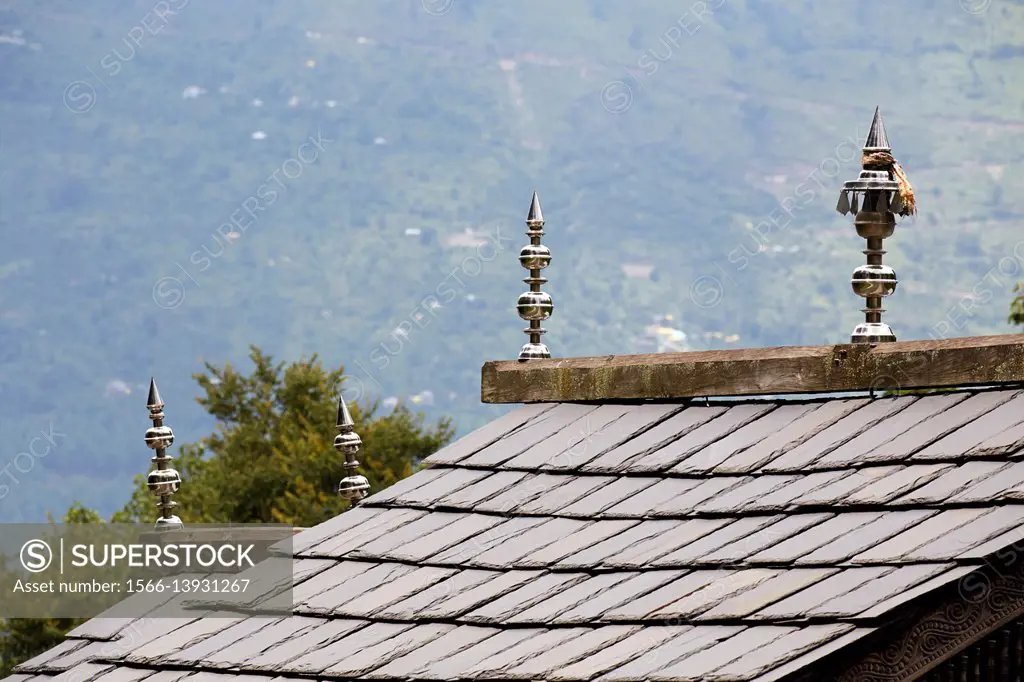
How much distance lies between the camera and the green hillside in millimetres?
96688

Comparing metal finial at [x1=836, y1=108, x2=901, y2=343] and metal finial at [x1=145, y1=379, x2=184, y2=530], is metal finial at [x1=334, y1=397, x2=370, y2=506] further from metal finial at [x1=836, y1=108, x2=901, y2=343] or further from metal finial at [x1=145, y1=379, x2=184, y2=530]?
metal finial at [x1=836, y1=108, x2=901, y2=343]

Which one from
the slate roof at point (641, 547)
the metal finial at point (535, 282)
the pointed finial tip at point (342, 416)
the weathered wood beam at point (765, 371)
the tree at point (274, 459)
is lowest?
the slate roof at point (641, 547)

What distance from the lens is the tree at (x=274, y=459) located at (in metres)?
40.4

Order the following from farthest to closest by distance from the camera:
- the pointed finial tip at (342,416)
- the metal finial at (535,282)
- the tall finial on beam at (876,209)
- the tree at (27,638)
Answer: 1. the tree at (27,638)
2. the pointed finial tip at (342,416)
3. the metal finial at (535,282)
4. the tall finial on beam at (876,209)

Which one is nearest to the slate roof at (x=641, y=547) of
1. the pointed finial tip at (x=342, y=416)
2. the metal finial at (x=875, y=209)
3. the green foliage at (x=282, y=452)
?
the metal finial at (x=875, y=209)

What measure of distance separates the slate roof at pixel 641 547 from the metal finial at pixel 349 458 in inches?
51.7

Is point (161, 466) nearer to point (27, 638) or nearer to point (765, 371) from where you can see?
point (765, 371)

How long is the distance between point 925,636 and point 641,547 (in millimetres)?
1380

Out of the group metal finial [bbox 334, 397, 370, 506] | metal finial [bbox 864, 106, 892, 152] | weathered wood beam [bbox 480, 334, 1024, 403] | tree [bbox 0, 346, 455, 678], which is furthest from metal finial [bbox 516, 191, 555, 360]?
tree [bbox 0, 346, 455, 678]

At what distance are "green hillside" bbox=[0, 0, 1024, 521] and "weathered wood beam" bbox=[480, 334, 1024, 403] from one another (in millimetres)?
82940

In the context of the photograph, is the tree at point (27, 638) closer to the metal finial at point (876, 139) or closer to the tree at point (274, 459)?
the tree at point (274, 459)

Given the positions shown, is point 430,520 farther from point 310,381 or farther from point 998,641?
point 310,381

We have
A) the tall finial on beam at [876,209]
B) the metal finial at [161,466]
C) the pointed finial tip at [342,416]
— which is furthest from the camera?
the metal finial at [161,466]

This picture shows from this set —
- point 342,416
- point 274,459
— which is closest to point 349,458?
point 342,416
